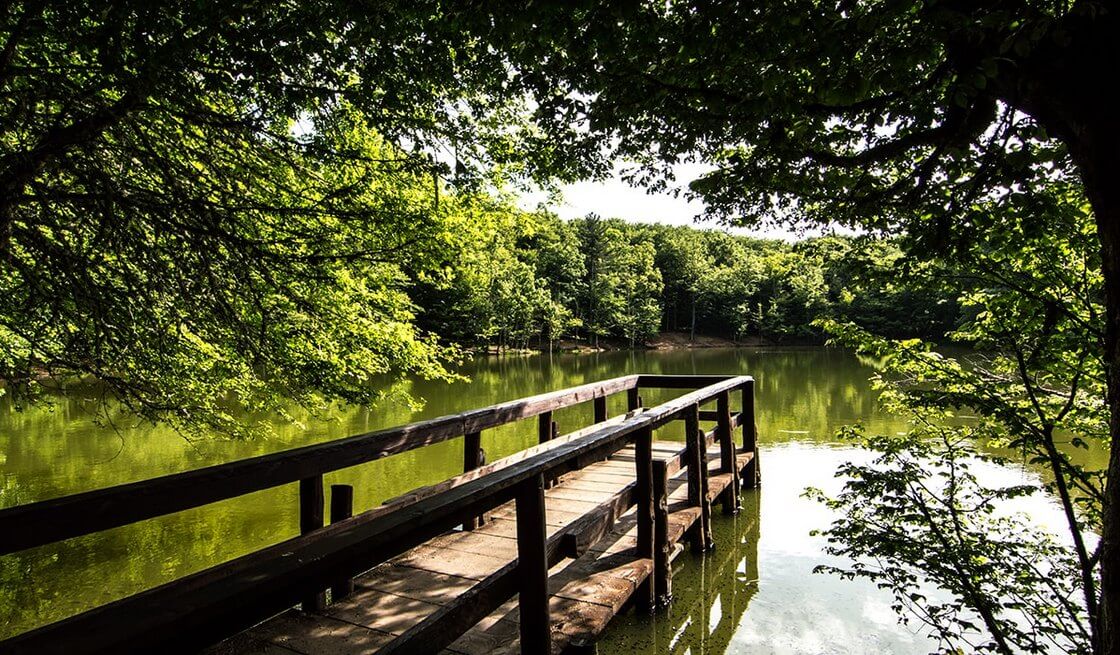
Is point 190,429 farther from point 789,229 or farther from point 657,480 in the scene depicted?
point 789,229

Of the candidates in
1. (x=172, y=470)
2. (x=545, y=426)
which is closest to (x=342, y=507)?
(x=545, y=426)

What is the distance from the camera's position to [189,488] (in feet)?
8.27

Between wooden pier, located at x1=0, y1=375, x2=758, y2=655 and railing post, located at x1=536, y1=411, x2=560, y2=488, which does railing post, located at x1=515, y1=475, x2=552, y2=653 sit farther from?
railing post, located at x1=536, y1=411, x2=560, y2=488

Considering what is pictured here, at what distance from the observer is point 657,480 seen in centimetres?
463

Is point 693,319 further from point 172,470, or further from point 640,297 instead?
point 172,470

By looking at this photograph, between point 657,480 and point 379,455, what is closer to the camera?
point 379,455

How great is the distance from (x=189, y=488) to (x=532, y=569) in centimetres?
154

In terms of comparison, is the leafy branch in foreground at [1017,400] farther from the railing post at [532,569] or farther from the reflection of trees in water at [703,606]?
the railing post at [532,569]

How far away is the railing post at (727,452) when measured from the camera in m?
7.10

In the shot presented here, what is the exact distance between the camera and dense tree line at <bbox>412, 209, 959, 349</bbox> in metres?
44.3

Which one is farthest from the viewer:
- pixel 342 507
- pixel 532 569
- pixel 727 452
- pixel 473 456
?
pixel 727 452

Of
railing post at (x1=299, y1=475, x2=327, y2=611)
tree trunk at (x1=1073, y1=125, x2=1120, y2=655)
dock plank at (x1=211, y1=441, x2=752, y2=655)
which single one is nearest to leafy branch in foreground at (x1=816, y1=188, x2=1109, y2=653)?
tree trunk at (x1=1073, y1=125, x2=1120, y2=655)

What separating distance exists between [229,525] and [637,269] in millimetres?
54201

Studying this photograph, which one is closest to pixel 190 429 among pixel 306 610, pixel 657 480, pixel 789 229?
pixel 306 610
